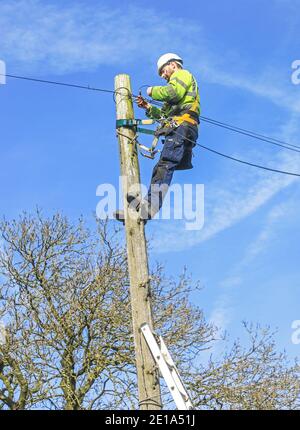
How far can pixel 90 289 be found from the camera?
54.4ft

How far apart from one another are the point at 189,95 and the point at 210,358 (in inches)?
424

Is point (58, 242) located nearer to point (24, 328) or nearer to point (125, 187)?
point (24, 328)

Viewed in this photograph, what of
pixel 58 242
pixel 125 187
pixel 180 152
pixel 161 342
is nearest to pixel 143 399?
pixel 161 342

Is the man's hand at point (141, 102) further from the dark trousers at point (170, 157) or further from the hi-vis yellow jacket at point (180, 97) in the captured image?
the dark trousers at point (170, 157)

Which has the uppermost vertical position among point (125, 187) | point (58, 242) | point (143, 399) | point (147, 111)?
point (58, 242)

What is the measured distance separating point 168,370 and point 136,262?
3.72 ft

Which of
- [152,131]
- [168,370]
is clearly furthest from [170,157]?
[168,370]

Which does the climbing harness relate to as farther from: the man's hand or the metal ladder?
the metal ladder

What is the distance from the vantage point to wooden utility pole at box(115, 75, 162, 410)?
5684 mm

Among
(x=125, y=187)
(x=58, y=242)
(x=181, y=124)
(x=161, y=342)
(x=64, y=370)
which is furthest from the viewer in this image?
(x=58, y=242)

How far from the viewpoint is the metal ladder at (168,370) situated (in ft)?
17.2

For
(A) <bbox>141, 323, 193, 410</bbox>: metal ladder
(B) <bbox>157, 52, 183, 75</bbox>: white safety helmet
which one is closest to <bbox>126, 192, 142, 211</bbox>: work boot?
(A) <bbox>141, 323, 193, 410</bbox>: metal ladder

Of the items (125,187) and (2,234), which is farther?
(2,234)

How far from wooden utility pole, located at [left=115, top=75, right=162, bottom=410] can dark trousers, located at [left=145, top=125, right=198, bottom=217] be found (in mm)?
250
